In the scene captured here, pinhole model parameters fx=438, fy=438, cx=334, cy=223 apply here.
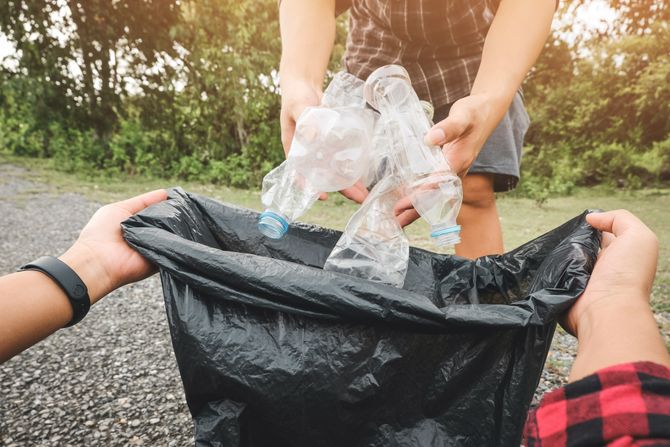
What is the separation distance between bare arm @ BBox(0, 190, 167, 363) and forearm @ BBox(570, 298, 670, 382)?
0.94m

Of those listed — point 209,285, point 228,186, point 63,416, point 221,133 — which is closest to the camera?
point 209,285

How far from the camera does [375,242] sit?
4.65 ft

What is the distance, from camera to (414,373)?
935 millimetres

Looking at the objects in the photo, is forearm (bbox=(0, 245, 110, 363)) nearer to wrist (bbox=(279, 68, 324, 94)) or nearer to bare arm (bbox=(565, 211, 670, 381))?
wrist (bbox=(279, 68, 324, 94))

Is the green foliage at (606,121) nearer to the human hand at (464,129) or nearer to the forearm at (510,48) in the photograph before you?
the forearm at (510,48)

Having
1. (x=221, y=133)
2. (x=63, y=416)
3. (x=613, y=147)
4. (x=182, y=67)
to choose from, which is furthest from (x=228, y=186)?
(x=613, y=147)

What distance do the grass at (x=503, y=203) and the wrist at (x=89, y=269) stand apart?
10.9 ft

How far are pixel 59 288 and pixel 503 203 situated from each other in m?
6.96

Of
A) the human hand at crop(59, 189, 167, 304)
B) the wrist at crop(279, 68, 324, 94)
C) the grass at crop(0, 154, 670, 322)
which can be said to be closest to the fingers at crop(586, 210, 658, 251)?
the wrist at crop(279, 68, 324, 94)

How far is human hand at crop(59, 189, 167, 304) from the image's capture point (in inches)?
37.9

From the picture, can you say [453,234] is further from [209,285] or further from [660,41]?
[660,41]

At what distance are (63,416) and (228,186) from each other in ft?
19.9

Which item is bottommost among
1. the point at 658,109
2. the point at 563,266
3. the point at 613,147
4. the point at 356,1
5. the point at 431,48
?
the point at 613,147

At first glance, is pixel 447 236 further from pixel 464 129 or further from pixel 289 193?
pixel 289 193
